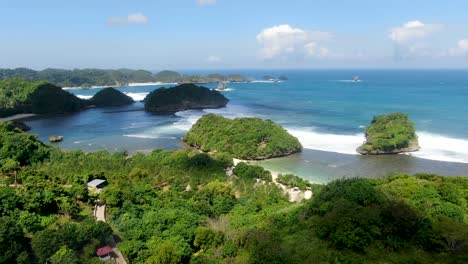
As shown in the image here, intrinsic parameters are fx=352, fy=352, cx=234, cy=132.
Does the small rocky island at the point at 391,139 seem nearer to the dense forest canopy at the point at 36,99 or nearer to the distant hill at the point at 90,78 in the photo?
the dense forest canopy at the point at 36,99

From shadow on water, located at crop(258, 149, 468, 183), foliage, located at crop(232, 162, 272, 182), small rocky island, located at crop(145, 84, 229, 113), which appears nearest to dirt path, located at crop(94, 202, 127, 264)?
foliage, located at crop(232, 162, 272, 182)

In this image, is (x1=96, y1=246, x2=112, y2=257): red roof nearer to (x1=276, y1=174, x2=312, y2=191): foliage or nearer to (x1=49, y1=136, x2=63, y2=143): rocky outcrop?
(x1=276, y1=174, x2=312, y2=191): foliage

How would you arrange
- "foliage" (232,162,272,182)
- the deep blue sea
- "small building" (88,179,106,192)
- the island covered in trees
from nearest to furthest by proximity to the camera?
the island covered in trees
"small building" (88,179,106,192)
"foliage" (232,162,272,182)
the deep blue sea

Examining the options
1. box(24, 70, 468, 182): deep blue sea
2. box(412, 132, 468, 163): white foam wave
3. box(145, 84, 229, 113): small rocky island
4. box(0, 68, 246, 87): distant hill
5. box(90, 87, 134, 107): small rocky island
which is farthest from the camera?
box(0, 68, 246, 87): distant hill

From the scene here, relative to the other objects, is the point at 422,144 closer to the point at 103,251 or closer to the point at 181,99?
the point at 103,251

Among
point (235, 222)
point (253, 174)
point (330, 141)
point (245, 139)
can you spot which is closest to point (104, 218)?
point (235, 222)
